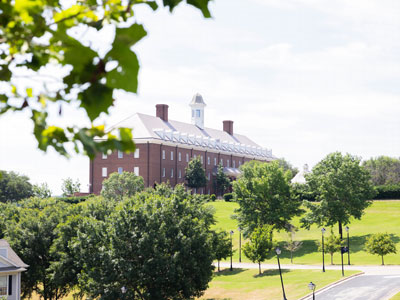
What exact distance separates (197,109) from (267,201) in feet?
173

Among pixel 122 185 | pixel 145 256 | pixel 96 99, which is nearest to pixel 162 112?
pixel 122 185

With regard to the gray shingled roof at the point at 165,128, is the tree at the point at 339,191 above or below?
below

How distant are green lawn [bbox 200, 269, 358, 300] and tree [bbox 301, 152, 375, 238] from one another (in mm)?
12901

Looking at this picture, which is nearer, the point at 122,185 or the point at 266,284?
the point at 266,284

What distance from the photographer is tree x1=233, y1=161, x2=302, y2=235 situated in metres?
65.5

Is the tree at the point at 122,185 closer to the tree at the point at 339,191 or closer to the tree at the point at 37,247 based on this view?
the tree at the point at 339,191

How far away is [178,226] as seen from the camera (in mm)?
38125

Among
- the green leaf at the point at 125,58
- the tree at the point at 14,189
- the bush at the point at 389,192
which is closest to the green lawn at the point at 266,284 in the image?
the bush at the point at 389,192

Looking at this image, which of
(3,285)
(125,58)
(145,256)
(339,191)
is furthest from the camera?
(339,191)

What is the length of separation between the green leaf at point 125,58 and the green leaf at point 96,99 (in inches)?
2.4

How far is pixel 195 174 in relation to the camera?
323 feet

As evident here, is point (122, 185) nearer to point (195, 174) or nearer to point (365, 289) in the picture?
point (195, 174)

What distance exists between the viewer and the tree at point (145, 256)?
35.2 meters

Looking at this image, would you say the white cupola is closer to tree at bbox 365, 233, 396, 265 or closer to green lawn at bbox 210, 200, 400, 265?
green lawn at bbox 210, 200, 400, 265
